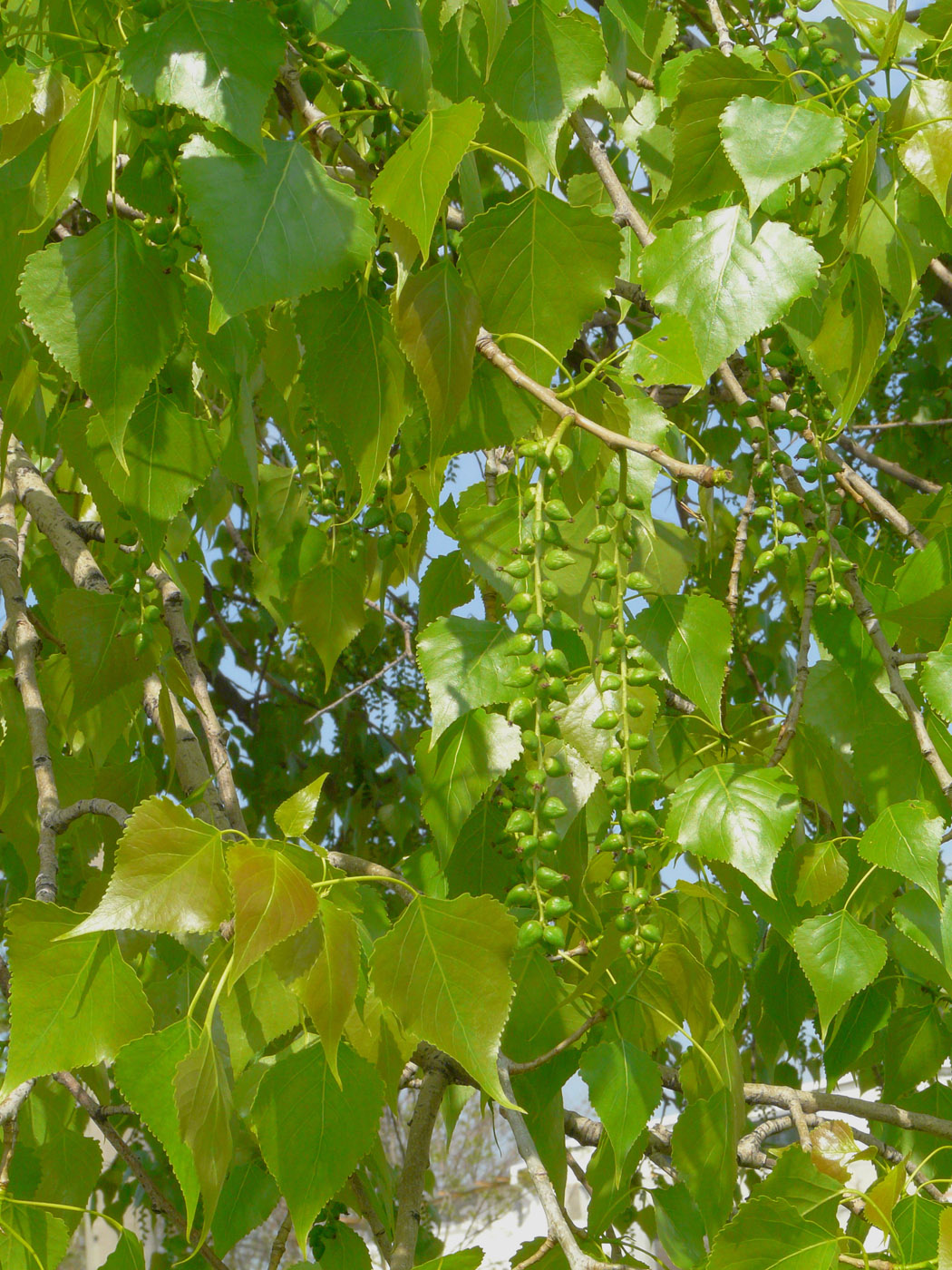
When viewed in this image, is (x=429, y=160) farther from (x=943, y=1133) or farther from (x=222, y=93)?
(x=943, y=1133)

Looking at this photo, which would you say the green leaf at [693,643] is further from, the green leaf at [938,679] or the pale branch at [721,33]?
the pale branch at [721,33]

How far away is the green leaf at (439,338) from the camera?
2.12ft

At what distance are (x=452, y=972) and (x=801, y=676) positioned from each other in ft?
1.16

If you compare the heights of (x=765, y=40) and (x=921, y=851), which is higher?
(x=765, y=40)

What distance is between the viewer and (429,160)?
0.59 metres

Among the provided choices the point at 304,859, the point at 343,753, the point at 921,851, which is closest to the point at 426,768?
the point at 304,859

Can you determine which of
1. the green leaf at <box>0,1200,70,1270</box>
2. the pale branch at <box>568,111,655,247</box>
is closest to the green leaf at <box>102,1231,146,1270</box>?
the green leaf at <box>0,1200,70,1270</box>

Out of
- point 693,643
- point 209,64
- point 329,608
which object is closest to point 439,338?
point 209,64

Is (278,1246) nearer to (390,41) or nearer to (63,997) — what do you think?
(63,997)

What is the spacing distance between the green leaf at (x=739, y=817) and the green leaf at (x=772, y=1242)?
0.19m

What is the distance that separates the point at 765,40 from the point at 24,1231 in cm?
136

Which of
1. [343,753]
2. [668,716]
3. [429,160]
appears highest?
[429,160]

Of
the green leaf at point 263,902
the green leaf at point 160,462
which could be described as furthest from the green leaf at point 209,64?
the green leaf at point 263,902

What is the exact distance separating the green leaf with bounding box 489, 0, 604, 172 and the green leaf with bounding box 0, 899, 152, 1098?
54 cm
